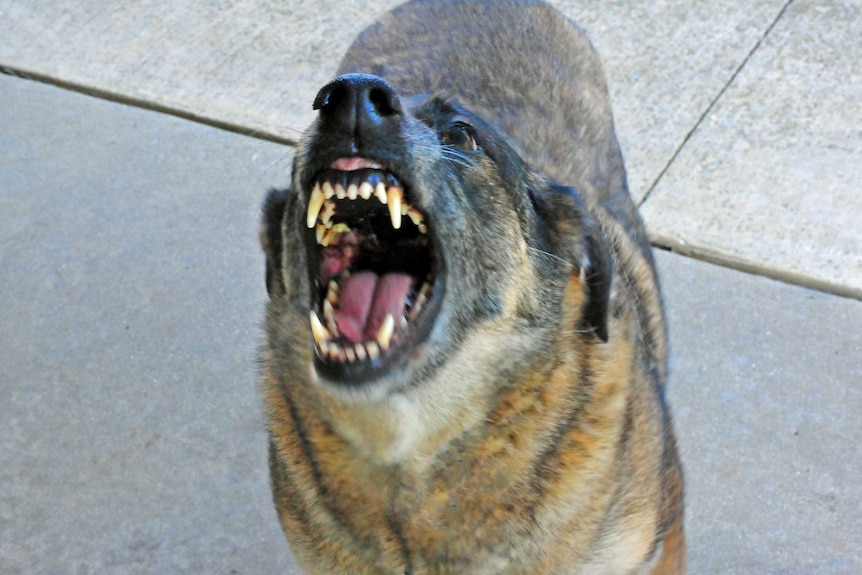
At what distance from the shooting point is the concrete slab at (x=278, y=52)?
4.82 meters

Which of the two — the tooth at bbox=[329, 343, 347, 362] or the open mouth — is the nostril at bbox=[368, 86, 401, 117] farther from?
the tooth at bbox=[329, 343, 347, 362]

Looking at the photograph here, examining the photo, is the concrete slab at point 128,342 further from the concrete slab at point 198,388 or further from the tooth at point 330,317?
the tooth at point 330,317

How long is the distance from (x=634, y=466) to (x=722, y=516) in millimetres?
902

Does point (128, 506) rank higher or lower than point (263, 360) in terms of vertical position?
lower

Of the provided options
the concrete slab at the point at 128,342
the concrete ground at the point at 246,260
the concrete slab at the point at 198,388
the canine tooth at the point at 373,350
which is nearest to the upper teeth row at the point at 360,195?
the canine tooth at the point at 373,350

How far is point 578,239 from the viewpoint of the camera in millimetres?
2367

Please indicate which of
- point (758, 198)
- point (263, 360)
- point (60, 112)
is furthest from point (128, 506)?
point (758, 198)

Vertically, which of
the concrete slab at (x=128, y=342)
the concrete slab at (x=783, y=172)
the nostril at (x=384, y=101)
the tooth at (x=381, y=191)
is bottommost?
the concrete slab at (x=128, y=342)

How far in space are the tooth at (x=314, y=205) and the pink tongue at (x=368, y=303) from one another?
0.17m

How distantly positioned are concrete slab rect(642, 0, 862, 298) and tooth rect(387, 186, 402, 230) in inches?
92.5

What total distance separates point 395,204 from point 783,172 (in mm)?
2851

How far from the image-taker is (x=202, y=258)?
4.32m

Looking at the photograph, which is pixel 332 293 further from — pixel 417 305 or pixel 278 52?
pixel 278 52

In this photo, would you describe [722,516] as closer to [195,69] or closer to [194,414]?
[194,414]
